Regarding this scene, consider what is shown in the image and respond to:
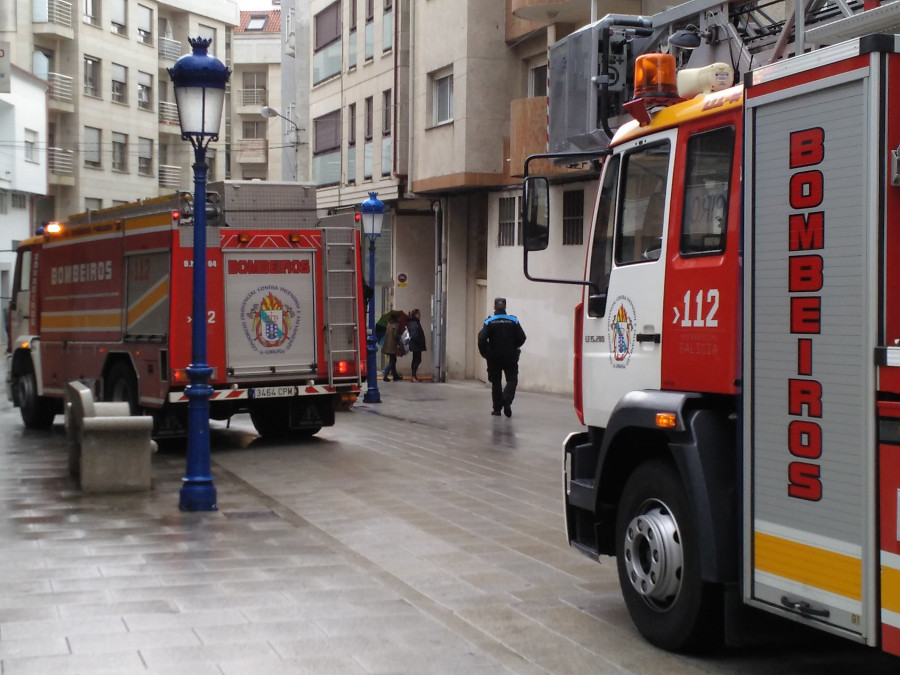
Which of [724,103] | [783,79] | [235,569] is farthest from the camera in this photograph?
[235,569]

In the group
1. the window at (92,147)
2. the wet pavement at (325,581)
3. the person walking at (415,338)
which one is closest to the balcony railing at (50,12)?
the window at (92,147)

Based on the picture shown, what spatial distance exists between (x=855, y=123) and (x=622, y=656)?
8.94 ft

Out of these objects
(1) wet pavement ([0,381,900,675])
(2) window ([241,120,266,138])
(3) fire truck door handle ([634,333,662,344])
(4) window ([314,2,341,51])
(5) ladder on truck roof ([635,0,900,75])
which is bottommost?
(1) wet pavement ([0,381,900,675])

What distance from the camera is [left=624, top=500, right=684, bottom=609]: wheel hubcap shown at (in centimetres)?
599

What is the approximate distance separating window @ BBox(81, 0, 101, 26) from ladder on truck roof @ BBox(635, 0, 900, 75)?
53694 millimetres

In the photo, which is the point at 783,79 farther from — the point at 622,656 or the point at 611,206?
the point at 622,656

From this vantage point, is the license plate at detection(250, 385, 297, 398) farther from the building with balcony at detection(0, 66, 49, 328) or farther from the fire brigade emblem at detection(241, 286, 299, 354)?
the building with balcony at detection(0, 66, 49, 328)

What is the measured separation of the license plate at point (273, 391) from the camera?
1536 cm

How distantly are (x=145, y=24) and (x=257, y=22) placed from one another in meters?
17.5

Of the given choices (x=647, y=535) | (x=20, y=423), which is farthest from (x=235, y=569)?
(x=20, y=423)

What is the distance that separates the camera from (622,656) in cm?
619

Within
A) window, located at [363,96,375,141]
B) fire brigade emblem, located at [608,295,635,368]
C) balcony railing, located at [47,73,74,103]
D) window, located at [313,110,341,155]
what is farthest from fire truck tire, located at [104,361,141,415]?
balcony railing, located at [47,73,74,103]

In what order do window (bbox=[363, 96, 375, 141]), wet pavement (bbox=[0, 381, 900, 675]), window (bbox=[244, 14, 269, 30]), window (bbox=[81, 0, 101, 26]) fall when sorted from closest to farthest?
1. wet pavement (bbox=[0, 381, 900, 675])
2. window (bbox=[363, 96, 375, 141])
3. window (bbox=[81, 0, 101, 26])
4. window (bbox=[244, 14, 269, 30])

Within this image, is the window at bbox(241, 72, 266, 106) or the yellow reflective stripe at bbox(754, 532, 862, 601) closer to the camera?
the yellow reflective stripe at bbox(754, 532, 862, 601)
